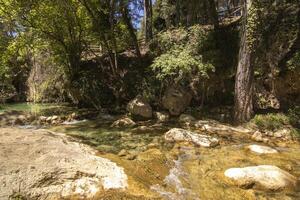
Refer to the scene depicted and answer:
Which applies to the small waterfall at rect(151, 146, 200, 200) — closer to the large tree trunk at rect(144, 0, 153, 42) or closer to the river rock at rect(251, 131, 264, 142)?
the river rock at rect(251, 131, 264, 142)

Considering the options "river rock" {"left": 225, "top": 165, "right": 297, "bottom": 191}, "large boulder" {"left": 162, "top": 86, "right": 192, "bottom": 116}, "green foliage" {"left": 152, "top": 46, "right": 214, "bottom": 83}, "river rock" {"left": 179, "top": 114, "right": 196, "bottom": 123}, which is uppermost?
"green foliage" {"left": 152, "top": 46, "right": 214, "bottom": 83}

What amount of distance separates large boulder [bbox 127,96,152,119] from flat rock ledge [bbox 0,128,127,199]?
583 centimetres

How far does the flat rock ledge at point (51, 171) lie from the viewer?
12.9 ft

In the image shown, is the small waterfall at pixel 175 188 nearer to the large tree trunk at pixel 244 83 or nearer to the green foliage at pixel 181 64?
the large tree trunk at pixel 244 83

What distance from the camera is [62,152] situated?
15.9 feet

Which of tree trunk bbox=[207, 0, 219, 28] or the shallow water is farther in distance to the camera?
the shallow water

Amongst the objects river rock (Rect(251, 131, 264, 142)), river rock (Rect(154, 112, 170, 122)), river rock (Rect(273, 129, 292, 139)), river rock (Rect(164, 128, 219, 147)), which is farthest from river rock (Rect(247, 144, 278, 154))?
river rock (Rect(154, 112, 170, 122))

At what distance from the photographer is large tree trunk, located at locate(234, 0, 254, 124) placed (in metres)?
9.10

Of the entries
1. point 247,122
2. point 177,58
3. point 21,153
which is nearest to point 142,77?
point 177,58

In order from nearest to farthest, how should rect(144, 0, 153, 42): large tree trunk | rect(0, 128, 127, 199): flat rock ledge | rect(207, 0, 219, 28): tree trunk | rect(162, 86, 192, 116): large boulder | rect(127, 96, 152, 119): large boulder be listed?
rect(0, 128, 127, 199): flat rock ledge → rect(127, 96, 152, 119): large boulder → rect(162, 86, 192, 116): large boulder → rect(207, 0, 219, 28): tree trunk → rect(144, 0, 153, 42): large tree trunk

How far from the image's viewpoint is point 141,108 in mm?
11070

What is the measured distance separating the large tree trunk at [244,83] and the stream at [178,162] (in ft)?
5.83

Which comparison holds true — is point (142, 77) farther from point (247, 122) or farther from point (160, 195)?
point (160, 195)

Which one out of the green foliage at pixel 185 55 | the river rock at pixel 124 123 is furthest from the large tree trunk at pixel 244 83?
the river rock at pixel 124 123
